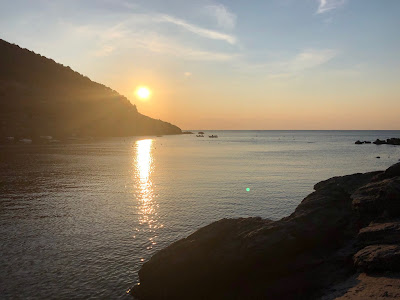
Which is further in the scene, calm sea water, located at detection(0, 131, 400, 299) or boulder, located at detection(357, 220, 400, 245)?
calm sea water, located at detection(0, 131, 400, 299)

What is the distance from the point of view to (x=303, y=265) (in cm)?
1465

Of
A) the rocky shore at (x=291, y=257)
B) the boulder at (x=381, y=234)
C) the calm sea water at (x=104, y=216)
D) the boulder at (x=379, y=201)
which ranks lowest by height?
the calm sea water at (x=104, y=216)

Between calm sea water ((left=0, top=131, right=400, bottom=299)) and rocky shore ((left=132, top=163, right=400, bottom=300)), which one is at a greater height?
rocky shore ((left=132, top=163, right=400, bottom=300))

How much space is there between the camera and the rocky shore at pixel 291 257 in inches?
514

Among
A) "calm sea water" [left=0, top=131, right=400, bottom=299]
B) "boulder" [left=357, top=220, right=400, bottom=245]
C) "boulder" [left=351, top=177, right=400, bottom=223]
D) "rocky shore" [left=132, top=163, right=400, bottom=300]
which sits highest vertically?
"boulder" [left=351, top=177, right=400, bottom=223]

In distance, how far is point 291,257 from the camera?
15000 mm

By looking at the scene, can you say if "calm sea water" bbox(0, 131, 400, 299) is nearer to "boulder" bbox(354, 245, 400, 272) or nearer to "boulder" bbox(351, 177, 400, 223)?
"boulder" bbox(351, 177, 400, 223)

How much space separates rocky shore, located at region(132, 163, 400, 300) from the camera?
1305 cm

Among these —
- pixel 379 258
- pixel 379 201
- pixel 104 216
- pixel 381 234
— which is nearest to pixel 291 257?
pixel 379 258

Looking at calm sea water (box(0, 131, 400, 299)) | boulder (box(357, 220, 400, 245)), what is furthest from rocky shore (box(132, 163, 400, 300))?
calm sea water (box(0, 131, 400, 299))

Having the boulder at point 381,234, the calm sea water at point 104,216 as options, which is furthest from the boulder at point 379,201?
the calm sea water at point 104,216

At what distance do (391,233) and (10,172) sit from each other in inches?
2397

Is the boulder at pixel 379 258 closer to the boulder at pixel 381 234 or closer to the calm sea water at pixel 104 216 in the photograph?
the boulder at pixel 381 234

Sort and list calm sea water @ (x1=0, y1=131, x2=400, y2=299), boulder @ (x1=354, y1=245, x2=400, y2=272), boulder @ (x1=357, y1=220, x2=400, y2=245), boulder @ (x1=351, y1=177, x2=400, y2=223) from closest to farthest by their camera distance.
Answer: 1. boulder @ (x1=354, y1=245, x2=400, y2=272)
2. boulder @ (x1=357, y1=220, x2=400, y2=245)
3. boulder @ (x1=351, y1=177, x2=400, y2=223)
4. calm sea water @ (x1=0, y1=131, x2=400, y2=299)
